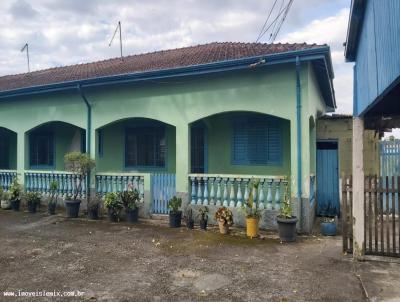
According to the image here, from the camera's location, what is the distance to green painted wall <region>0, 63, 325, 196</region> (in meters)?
7.67

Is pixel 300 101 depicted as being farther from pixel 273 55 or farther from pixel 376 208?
pixel 376 208

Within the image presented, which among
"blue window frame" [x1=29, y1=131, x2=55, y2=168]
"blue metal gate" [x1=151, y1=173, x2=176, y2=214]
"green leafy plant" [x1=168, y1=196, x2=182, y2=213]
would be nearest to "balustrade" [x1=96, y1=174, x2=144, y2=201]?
"blue metal gate" [x1=151, y1=173, x2=176, y2=214]

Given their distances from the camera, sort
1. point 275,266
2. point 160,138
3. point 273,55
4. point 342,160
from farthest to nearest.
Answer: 1. point 160,138
2. point 342,160
3. point 273,55
4. point 275,266

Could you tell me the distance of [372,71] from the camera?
491cm

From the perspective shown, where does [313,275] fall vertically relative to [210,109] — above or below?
below

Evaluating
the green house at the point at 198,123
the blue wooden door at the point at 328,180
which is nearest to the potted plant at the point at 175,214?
the green house at the point at 198,123

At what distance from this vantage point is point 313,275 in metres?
5.05

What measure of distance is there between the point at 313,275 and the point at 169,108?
5481mm

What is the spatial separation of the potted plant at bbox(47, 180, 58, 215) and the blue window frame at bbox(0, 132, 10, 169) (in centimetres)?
476

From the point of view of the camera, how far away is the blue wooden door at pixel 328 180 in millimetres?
9992

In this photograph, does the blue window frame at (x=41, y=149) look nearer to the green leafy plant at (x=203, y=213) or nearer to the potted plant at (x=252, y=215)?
the green leafy plant at (x=203, y=213)

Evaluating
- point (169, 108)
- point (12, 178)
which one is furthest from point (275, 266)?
point (12, 178)

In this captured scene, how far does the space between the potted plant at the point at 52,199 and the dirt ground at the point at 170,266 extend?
1762 millimetres

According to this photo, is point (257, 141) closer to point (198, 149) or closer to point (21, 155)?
point (198, 149)
